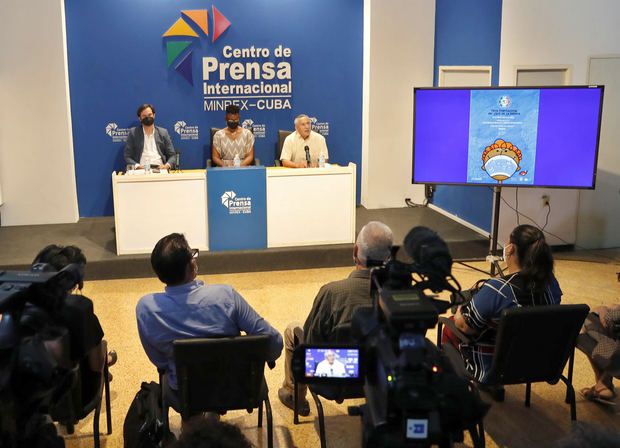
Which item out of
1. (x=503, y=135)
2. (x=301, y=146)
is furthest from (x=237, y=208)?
(x=503, y=135)

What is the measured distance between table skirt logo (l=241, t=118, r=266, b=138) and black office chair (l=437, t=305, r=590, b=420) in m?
5.50

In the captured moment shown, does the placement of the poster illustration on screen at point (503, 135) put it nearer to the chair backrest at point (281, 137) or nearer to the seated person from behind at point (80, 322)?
the chair backrest at point (281, 137)

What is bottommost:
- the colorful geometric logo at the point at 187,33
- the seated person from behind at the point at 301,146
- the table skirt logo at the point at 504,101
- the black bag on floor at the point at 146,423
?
the black bag on floor at the point at 146,423

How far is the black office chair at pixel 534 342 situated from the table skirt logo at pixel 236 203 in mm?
3501

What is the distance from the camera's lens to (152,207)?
20.9ft

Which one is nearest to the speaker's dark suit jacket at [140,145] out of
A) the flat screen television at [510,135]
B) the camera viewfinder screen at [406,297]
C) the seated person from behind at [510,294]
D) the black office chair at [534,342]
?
the flat screen television at [510,135]

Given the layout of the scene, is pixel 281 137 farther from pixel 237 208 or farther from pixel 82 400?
pixel 82 400

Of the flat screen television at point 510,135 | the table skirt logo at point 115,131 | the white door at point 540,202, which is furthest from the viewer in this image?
the table skirt logo at point 115,131

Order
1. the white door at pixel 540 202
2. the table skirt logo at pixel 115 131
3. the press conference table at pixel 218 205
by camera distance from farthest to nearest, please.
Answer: the table skirt logo at pixel 115 131 < the white door at pixel 540 202 < the press conference table at pixel 218 205

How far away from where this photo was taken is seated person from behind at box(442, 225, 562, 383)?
3.38 m

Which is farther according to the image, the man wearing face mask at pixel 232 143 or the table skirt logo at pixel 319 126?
the table skirt logo at pixel 319 126

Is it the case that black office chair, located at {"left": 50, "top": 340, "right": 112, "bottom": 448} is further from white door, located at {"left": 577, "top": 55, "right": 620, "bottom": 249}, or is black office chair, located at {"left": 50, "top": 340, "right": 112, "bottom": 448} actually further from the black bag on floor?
white door, located at {"left": 577, "top": 55, "right": 620, "bottom": 249}

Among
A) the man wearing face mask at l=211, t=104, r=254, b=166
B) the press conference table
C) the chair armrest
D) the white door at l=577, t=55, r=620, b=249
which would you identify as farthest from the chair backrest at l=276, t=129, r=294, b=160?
the chair armrest

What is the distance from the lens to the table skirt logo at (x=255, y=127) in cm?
838
